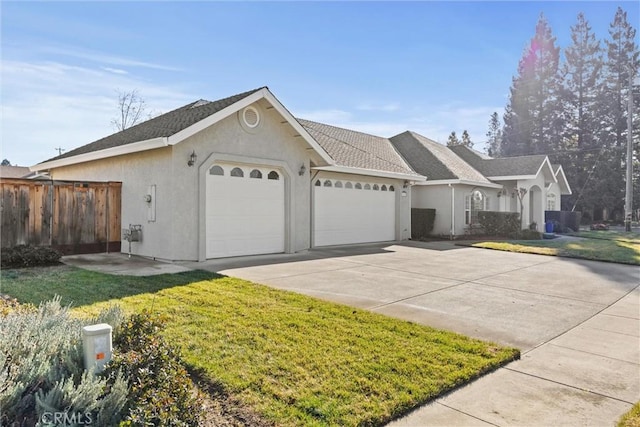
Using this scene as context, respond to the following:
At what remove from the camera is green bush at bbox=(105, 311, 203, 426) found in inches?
107

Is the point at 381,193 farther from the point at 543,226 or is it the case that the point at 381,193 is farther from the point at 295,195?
the point at 543,226

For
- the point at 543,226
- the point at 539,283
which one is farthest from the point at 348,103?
the point at 539,283

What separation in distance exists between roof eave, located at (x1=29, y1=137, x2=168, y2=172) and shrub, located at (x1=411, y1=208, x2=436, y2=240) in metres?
13.9

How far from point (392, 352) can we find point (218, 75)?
51.7 feet

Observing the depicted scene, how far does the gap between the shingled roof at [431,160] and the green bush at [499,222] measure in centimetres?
198

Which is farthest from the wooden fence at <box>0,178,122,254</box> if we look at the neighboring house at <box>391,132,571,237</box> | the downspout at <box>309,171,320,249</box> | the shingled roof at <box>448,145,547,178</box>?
the shingled roof at <box>448,145,547,178</box>

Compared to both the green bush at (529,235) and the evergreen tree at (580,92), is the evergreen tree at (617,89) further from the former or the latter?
the green bush at (529,235)

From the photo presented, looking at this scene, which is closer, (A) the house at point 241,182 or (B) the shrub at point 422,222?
(A) the house at point 241,182

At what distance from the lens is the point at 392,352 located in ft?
14.6

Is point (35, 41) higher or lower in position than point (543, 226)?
higher

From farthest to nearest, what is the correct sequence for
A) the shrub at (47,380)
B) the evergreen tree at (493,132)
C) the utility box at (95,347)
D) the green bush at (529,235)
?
the evergreen tree at (493,132), the green bush at (529,235), the utility box at (95,347), the shrub at (47,380)

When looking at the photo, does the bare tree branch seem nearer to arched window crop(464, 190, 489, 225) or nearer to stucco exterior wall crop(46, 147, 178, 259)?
stucco exterior wall crop(46, 147, 178, 259)

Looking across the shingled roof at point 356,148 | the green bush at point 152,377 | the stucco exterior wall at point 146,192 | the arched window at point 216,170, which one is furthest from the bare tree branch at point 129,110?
the green bush at point 152,377

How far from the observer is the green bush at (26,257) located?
9031 mm
